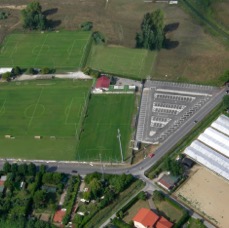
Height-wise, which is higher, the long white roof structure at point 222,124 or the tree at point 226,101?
the tree at point 226,101

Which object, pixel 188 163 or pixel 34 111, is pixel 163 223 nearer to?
pixel 188 163

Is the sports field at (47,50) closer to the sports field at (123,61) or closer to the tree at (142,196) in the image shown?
the sports field at (123,61)

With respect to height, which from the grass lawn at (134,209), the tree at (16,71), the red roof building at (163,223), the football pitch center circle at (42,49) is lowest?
the grass lawn at (134,209)

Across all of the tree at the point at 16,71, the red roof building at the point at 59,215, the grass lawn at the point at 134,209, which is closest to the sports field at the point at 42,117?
the tree at the point at 16,71

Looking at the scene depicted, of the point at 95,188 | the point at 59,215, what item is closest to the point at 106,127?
the point at 95,188

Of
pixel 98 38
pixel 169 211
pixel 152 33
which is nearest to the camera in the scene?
pixel 169 211

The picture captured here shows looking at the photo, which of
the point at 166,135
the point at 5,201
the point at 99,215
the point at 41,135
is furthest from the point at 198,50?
the point at 5,201

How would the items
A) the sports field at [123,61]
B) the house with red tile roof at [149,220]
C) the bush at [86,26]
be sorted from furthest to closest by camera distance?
1. the bush at [86,26]
2. the sports field at [123,61]
3. the house with red tile roof at [149,220]
